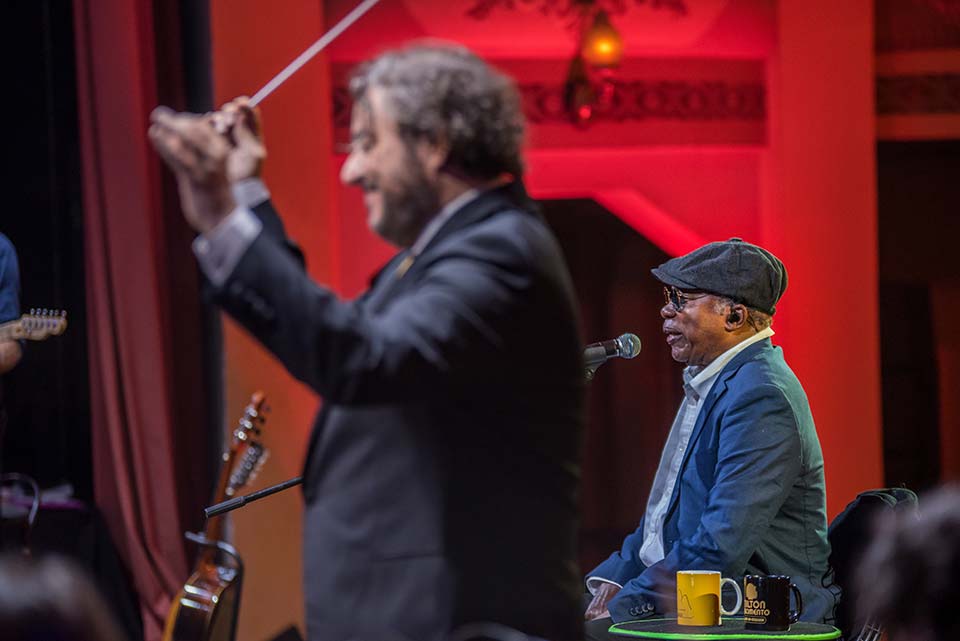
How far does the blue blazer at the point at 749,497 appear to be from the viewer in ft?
8.58

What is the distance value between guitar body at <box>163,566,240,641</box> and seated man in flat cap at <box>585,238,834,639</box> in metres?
1.26

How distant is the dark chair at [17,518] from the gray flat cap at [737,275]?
2.28 m

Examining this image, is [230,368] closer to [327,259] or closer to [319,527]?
[327,259]

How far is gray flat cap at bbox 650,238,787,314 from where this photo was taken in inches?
115

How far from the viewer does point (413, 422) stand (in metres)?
1.55

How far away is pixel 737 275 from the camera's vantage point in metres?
2.93

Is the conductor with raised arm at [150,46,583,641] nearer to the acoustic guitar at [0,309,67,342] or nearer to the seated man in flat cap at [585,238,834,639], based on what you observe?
the seated man in flat cap at [585,238,834,639]

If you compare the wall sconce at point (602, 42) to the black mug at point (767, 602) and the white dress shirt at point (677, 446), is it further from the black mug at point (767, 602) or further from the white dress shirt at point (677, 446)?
the black mug at point (767, 602)

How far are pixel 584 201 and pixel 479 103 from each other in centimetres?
497

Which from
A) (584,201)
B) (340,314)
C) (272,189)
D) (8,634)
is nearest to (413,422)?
(340,314)

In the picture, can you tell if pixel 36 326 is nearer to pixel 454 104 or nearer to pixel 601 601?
pixel 601 601

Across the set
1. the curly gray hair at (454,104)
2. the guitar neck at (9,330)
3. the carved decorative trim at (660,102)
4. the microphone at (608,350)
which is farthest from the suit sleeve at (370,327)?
the carved decorative trim at (660,102)

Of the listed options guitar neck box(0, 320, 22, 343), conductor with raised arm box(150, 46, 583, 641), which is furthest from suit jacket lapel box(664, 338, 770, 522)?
guitar neck box(0, 320, 22, 343)

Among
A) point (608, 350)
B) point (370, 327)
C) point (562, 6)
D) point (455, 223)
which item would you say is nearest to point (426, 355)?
point (370, 327)
